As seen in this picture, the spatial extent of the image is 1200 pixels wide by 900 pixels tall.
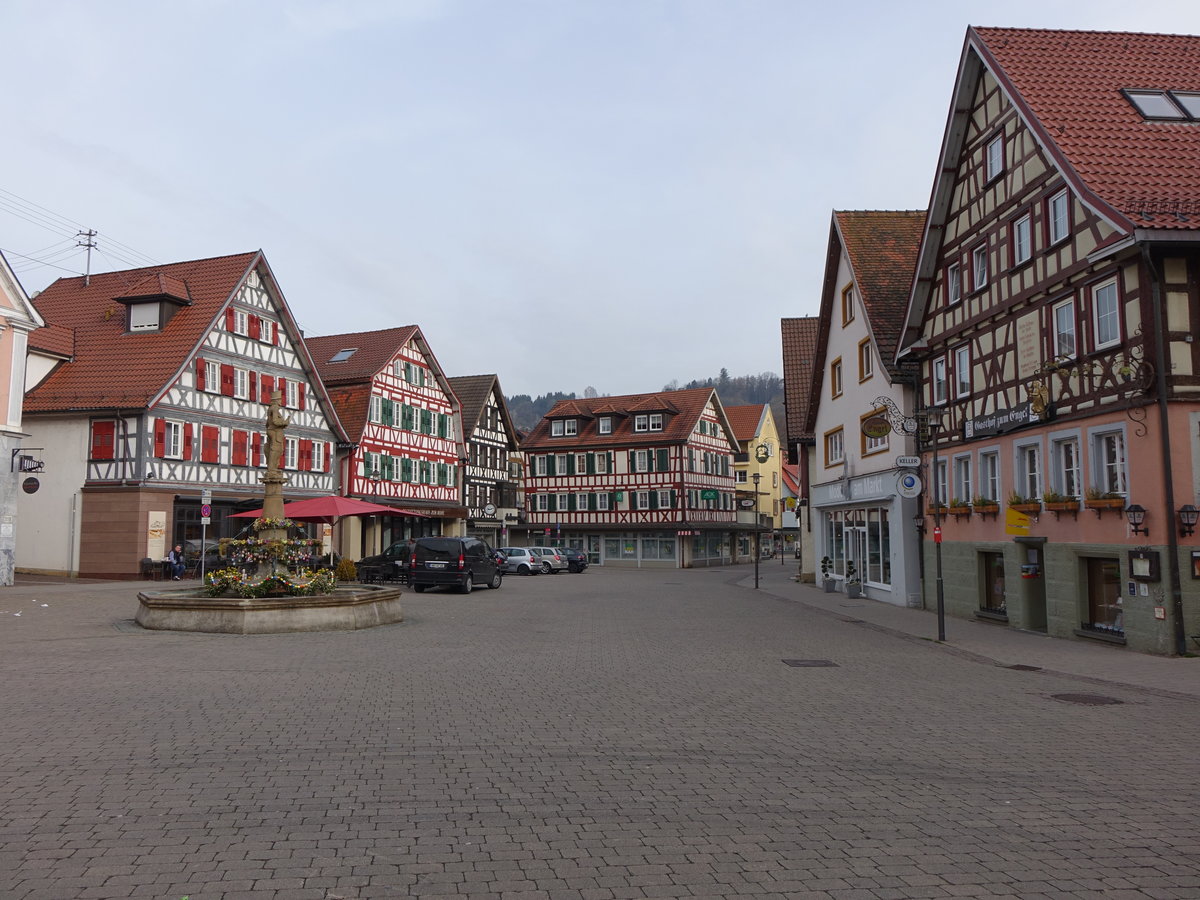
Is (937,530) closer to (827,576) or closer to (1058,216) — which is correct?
(1058,216)

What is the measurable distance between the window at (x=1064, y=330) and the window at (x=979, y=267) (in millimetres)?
3246

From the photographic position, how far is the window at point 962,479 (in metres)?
22.7

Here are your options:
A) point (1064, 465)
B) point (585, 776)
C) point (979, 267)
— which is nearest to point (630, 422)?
point (979, 267)

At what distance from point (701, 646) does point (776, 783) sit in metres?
9.51

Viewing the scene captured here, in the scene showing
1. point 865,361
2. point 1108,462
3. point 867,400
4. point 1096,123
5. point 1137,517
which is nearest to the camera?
point 1137,517

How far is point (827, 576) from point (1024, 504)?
15.9 meters

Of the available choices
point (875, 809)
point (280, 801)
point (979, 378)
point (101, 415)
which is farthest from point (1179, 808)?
point (101, 415)

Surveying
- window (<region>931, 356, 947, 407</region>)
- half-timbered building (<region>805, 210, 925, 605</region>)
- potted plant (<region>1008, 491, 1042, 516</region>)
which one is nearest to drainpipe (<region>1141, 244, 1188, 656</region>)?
potted plant (<region>1008, 491, 1042, 516</region>)

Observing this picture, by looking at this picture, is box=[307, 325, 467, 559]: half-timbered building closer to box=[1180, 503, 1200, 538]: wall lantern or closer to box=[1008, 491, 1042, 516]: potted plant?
box=[1008, 491, 1042, 516]: potted plant

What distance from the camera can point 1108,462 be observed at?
16719 millimetres

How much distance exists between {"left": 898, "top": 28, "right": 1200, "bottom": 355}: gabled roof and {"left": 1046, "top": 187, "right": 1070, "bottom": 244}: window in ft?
A: 2.17

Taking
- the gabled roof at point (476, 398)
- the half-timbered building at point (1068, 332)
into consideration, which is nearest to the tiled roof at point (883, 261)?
the half-timbered building at point (1068, 332)

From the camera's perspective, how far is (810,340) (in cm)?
4300

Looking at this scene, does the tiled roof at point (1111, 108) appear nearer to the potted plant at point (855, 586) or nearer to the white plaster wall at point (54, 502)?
the potted plant at point (855, 586)
